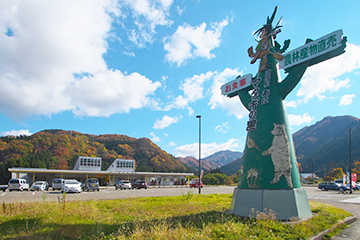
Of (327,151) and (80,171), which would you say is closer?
(80,171)

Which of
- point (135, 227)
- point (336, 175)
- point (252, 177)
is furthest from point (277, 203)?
point (336, 175)

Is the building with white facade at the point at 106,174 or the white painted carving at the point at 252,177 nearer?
the white painted carving at the point at 252,177

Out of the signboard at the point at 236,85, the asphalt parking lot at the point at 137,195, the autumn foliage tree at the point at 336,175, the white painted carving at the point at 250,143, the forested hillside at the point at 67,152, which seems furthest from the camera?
the forested hillside at the point at 67,152

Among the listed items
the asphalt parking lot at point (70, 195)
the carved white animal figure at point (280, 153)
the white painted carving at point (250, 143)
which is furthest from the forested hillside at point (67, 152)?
the carved white animal figure at point (280, 153)

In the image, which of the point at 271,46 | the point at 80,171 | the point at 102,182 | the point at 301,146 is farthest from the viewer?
the point at 301,146

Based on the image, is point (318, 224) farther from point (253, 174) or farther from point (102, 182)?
point (102, 182)

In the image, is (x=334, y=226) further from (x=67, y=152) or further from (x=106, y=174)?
(x=67, y=152)

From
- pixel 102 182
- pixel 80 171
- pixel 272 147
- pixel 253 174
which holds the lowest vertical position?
pixel 102 182

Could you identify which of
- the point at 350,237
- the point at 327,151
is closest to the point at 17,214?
the point at 350,237

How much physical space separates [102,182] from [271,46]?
47710 mm

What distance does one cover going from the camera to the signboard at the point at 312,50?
7594mm

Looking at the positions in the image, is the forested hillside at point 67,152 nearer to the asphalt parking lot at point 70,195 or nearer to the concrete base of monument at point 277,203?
the asphalt parking lot at point 70,195

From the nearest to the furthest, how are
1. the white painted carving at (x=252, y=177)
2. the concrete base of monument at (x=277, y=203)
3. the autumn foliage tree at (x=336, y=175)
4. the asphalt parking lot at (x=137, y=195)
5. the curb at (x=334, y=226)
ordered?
the curb at (x=334, y=226) < the asphalt parking lot at (x=137, y=195) < the concrete base of monument at (x=277, y=203) < the white painted carving at (x=252, y=177) < the autumn foliage tree at (x=336, y=175)

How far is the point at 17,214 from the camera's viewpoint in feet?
25.6
